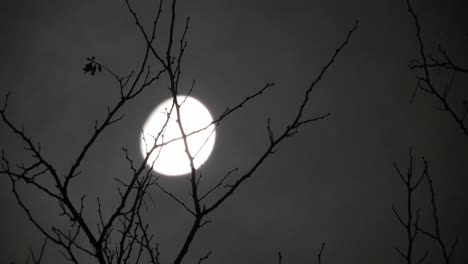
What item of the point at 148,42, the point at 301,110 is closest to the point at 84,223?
the point at 148,42

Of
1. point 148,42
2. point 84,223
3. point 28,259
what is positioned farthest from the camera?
point 28,259

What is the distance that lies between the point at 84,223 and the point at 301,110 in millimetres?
1701

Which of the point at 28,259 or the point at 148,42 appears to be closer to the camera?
the point at 148,42

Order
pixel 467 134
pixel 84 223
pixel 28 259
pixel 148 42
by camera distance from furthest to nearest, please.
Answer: pixel 28 259, pixel 148 42, pixel 84 223, pixel 467 134

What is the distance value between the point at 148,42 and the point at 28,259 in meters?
2.48

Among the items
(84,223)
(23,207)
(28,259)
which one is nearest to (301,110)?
(84,223)

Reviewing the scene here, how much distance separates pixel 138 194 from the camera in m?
2.89

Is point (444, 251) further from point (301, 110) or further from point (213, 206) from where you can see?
point (213, 206)


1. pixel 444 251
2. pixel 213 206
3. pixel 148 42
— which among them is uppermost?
Result: pixel 148 42

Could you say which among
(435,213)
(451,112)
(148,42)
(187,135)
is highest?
(148,42)

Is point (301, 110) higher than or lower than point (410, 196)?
higher

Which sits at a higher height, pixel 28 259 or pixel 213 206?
pixel 28 259

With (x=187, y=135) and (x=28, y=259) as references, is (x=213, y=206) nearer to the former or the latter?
(x=187, y=135)

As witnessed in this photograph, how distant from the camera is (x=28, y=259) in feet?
12.0
